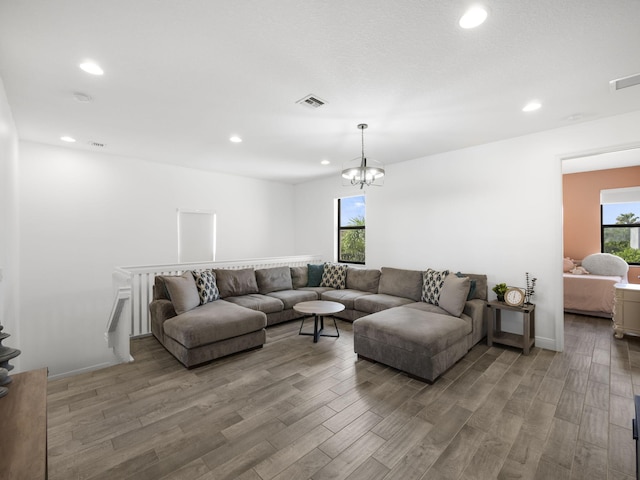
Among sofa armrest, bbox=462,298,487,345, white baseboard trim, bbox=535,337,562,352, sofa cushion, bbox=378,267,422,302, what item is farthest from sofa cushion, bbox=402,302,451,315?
white baseboard trim, bbox=535,337,562,352

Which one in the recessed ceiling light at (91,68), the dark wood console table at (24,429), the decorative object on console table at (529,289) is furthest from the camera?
the decorative object on console table at (529,289)

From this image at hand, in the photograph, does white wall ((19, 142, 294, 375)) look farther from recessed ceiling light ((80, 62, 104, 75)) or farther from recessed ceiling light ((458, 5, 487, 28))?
recessed ceiling light ((458, 5, 487, 28))

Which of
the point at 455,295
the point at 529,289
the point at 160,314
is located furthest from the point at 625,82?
the point at 160,314

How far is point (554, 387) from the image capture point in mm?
2648

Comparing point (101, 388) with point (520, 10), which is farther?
point (101, 388)

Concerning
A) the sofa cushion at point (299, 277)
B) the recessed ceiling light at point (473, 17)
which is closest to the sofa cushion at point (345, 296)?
the sofa cushion at point (299, 277)

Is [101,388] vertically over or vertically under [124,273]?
under

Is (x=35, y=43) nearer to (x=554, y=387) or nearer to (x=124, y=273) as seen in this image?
(x=124, y=273)

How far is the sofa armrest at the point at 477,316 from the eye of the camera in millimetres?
3527

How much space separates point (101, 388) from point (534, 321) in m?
4.88

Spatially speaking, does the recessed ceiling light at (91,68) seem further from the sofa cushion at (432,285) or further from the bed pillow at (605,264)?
the bed pillow at (605,264)

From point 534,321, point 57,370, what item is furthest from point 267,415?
point 57,370

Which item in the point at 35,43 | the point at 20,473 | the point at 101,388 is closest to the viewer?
the point at 20,473

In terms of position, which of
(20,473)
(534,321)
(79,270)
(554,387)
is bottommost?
(554,387)
